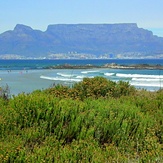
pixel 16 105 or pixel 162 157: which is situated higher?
pixel 16 105

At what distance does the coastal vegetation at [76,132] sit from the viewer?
6137 millimetres

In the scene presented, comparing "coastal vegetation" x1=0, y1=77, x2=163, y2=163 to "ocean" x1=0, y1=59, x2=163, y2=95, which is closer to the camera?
"coastal vegetation" x1=0, y1=77, x2=163, y2=163

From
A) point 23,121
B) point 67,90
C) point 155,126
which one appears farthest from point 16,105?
point 67,90

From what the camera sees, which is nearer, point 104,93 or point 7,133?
point 7,133

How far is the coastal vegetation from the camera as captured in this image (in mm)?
6137

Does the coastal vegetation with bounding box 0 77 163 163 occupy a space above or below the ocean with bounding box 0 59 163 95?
above

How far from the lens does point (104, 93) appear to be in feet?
39.3

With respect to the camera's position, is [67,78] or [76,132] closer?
[76,132]

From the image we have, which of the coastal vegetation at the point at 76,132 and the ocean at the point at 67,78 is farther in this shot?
the ocean at the point at 67,78

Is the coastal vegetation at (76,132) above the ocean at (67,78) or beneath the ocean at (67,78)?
above

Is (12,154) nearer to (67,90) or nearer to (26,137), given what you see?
(26,137)

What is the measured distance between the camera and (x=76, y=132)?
7359 millimetres

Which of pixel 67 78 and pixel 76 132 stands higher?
pixel 76 132

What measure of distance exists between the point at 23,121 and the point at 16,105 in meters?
0.53
